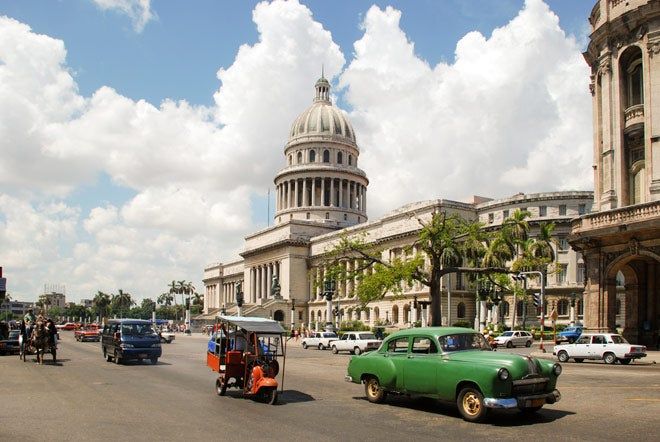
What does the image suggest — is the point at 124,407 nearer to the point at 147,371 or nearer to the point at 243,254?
the point at 147,371

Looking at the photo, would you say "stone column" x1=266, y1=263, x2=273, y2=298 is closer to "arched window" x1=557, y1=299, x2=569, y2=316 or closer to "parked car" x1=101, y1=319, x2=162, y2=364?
"arched window" x1=557, y1=299, x2=569, y2=316

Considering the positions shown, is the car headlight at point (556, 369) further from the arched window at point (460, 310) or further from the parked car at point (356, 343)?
the arched window at point (460, 310)

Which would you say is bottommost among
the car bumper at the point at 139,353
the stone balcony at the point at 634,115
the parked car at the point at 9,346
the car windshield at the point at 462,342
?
the parked car at the point at 9,346

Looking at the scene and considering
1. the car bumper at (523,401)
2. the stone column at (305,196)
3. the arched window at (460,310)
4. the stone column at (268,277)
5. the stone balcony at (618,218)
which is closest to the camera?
the car bumper at (523,401)

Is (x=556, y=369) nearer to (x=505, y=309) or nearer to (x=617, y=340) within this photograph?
(x=617, y=340)

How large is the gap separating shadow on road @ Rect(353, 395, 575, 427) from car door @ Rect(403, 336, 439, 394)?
701mm

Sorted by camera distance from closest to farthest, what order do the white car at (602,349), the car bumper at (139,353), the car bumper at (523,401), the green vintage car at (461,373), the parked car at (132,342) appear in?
1. the car bumper at (523,401)
2. the green vintage car at (461,373)
3. the car bumper at (139,353)
4. the parked car at (132,342)
5. the white car at (602,349)

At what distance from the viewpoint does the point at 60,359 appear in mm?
31422

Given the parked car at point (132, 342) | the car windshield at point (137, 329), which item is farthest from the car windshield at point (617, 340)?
the car windshield at point (137, 329)

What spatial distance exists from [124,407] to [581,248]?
95.4 ft

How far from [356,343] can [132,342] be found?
17793 mm

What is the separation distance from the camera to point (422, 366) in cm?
1410

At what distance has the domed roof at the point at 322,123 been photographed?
131 metres

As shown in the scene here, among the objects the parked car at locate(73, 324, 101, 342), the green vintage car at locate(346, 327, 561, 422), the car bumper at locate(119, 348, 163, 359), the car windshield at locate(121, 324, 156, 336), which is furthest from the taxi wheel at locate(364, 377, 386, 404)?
the parked car at locate(73, 324, 101, 342)
